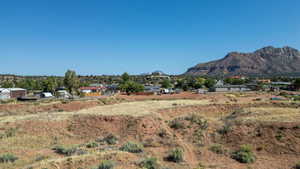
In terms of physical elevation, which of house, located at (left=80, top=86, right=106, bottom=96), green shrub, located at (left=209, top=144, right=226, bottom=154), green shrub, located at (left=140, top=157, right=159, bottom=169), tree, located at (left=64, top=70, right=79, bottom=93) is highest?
tree, located at (left=64, top=70, right=79, bottom=93)

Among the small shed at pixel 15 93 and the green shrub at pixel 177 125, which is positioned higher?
the small shed at pixel 15 93

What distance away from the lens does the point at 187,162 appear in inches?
490

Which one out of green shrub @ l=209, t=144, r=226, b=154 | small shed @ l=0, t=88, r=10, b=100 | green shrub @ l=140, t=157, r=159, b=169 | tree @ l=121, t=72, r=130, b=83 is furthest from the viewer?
tree @ l=121, t=72, r=130, b=83

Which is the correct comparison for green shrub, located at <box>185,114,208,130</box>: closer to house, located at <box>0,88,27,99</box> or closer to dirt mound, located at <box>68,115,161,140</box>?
dirt mound, located at <box>68,115,161,140</box>

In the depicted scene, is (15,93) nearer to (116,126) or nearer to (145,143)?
(116,126)

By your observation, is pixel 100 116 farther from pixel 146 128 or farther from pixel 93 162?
pixel 93 162

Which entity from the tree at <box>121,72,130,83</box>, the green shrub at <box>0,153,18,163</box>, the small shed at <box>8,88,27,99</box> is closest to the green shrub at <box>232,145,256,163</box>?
the green shrub at <box>0,153,18,163</box>

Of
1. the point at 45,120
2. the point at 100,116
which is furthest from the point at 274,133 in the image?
the point at 45,120

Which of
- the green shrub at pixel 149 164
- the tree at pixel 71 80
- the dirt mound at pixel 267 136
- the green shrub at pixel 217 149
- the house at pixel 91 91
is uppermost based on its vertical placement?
the tree at pixel 71 80

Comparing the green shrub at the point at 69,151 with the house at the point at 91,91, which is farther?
the house at the point at 91,91

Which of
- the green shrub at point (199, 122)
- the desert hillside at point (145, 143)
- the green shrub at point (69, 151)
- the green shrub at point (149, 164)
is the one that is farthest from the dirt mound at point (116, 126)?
the green shrub at point (149, 164)

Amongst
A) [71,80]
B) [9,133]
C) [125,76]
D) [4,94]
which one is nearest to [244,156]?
[9,133]

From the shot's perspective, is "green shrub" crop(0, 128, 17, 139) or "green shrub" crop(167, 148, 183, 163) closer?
"green shrub" crop(167, 148, 183, 163)

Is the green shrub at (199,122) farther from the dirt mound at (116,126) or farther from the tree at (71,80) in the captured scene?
the tree at (71,80)
